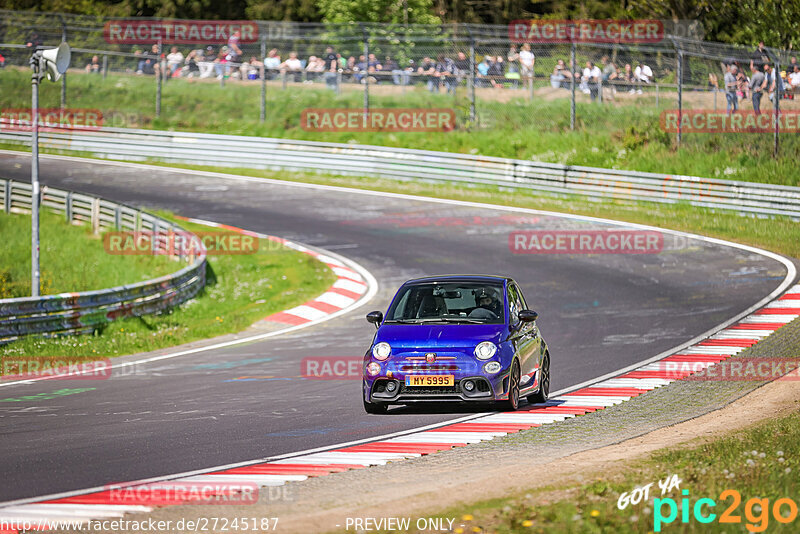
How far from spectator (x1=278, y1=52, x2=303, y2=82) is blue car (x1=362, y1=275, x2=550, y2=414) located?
25.3 m

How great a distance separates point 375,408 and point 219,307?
998 cm

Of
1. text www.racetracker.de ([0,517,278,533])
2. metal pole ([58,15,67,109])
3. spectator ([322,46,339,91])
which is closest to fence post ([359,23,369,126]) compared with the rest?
spectator ([322,46,339,91])

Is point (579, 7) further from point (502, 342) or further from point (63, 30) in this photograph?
point (502, 342)

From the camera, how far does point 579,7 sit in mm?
63594

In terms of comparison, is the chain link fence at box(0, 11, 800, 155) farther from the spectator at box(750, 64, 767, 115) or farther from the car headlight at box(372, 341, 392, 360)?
the car headlight at box(372, 341, 392, 360)

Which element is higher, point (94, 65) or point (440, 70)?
point (440, 70)

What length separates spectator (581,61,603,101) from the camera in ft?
106

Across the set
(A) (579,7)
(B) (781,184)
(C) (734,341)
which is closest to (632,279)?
(C) (734,341)

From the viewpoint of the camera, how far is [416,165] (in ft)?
107

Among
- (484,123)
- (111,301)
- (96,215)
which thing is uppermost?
(484,123)

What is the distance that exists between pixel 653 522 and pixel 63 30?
3445cm

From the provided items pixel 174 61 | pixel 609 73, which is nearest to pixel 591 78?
pixel 609 73

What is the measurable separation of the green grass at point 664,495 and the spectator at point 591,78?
24.4 metres

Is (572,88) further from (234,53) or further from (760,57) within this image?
(234,53)
